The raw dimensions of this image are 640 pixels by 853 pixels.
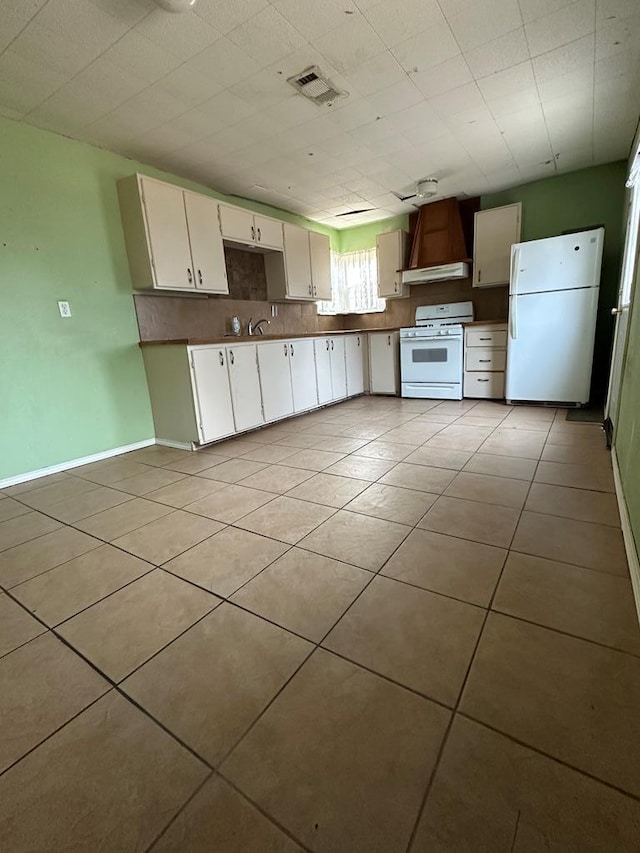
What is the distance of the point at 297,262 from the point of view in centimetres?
463

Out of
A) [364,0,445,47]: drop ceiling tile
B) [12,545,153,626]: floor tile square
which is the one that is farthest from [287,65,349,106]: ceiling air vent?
[12,545,153,626]: floor tile square

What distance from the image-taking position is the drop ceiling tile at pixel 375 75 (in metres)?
2.23

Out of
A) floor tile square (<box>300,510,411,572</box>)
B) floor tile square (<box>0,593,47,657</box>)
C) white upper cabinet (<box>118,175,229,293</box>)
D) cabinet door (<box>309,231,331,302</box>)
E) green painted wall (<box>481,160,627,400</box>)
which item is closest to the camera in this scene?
floor tile square (<box>0,593,47,657</box>)

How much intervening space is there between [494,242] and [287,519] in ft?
14.1

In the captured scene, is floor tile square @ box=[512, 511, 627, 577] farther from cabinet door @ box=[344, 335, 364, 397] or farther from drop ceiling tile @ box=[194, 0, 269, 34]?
cabinet door @ box=[344, 335, 364, 397]

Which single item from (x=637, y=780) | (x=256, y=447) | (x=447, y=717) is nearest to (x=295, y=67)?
(x=256, y=447)

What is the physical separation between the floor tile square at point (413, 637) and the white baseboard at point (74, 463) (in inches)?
106

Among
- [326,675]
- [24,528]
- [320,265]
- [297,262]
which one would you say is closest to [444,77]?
[297,262]

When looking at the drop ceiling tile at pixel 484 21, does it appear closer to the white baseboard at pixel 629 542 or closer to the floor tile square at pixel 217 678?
the white baseboard at pixel 629 542

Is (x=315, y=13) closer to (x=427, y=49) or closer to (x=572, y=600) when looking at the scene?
(x=427, y=49)

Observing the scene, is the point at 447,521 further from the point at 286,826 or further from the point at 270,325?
the point at 270,325

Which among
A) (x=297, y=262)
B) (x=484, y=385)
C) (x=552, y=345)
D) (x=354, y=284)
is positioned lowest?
(x=484, y=385)

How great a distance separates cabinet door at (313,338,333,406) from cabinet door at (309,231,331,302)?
86cm

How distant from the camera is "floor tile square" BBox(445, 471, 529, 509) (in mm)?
1966
